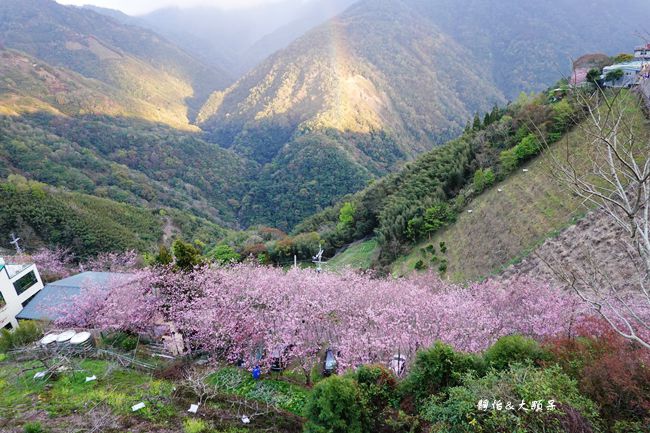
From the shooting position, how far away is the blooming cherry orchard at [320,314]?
13.2 m

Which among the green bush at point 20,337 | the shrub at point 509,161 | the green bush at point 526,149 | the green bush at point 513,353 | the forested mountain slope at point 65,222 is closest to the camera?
the green bush at point 513,353

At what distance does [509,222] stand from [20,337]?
87.5ft

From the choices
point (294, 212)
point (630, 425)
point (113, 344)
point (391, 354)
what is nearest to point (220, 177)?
point (294, 212)

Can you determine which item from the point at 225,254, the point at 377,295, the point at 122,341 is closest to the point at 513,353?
the point at 377,295

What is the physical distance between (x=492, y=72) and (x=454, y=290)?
188470mm

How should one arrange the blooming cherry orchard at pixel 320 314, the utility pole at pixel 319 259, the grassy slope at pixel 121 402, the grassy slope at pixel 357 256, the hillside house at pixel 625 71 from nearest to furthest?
the grassy slope at pixel 121 402
the blooming cherry orchard at pixel 320 314
the hillside house at pixel 625 71
the utility pole at pixel 319 259
the grassy slope at pixel 357 256

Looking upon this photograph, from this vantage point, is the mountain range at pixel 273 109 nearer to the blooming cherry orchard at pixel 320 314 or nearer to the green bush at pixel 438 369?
the blooming cherry orchard at pixel 320 314

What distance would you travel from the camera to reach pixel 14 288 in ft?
70.8

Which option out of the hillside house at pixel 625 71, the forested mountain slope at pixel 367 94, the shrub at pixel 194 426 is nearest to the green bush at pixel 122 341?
the shrub at pixel 194 426

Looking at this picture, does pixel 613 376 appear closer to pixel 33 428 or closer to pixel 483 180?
pixel 33 428

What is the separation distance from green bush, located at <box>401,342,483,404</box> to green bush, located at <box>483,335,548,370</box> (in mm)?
420

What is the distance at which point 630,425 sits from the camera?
23.3 feet

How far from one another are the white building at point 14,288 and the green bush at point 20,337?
5.92 meters

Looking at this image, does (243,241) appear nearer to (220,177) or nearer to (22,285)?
(22,285)
